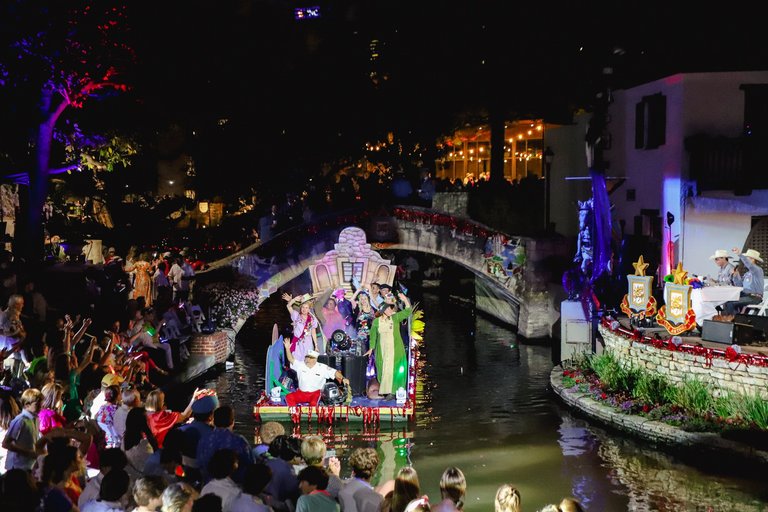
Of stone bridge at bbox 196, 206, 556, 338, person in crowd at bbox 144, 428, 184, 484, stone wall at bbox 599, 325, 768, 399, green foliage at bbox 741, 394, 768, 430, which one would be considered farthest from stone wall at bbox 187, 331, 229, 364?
person in crowd at bbox 144, 428, 184, 484

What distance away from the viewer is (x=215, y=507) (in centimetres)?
754

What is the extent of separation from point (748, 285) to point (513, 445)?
6890 mm

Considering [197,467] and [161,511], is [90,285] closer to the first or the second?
[197,467]

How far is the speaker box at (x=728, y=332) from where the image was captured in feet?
59.1

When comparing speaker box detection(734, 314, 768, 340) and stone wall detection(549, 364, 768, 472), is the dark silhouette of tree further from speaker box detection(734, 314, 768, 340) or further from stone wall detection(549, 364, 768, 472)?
speaker box detection(734, 314, 768, 340)

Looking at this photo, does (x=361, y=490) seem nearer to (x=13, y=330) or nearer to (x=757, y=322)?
(x=13, y=330)

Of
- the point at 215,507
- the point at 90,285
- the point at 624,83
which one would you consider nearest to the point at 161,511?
the point at 215,507

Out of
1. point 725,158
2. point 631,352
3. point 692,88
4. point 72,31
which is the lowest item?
point 631,352

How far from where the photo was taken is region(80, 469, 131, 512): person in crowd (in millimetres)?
7816

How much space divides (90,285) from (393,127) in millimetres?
17702

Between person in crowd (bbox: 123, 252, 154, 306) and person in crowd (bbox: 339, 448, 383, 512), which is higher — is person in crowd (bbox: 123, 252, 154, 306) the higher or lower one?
the higher one

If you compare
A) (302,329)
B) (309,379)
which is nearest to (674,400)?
(309,379)

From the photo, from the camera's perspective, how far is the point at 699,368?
17.6 m

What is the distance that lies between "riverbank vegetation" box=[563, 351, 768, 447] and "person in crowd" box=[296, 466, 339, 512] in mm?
10301
